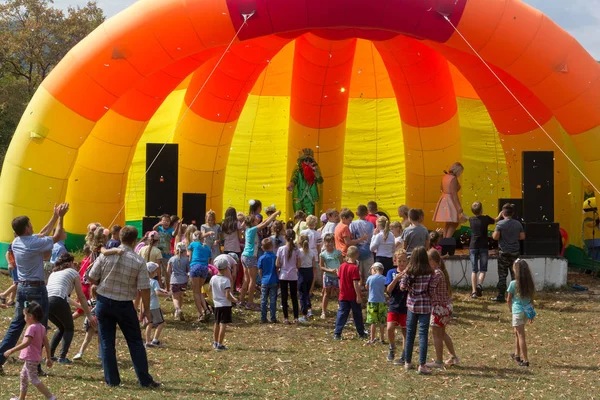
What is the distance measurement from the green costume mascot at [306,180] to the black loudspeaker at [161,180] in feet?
9.77

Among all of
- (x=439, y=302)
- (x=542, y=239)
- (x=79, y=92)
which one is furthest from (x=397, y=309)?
(x=79, y=92)

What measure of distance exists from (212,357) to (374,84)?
1066 centimetres

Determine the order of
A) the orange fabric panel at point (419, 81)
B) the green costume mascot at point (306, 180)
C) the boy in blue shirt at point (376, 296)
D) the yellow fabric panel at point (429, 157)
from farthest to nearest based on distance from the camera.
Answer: the yellow fabric panel at point (429, 157)
the green costume mascot at point (306, 180)
the orange fabric panel at point (419, 81)
the boy in blue shirt at point (376, 296)

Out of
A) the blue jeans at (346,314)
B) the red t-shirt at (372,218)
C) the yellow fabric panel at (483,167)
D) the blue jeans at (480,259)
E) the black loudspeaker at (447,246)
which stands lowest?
the blue jeans at (346,314)

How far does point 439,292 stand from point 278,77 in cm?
1068

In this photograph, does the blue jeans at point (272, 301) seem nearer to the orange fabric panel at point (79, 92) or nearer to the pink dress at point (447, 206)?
the orange fabric panel at point (79, 92)

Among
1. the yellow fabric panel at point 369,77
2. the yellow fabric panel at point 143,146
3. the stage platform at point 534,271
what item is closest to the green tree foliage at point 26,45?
the yellow fabric panel at point 143,146

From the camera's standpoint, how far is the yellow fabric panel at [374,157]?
58.1 feet

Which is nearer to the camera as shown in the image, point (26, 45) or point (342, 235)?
point (342, 235)

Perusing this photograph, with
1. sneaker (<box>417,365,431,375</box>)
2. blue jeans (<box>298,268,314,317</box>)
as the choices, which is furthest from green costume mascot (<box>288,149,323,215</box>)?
sneaker (<box>417,365,431,375</box>)

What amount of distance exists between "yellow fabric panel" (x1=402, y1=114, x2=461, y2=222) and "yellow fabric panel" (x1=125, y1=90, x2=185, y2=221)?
4639 mm

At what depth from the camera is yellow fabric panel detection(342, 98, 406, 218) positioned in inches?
697

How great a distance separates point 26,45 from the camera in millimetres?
25781

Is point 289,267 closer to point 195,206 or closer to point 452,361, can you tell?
point 452,361
